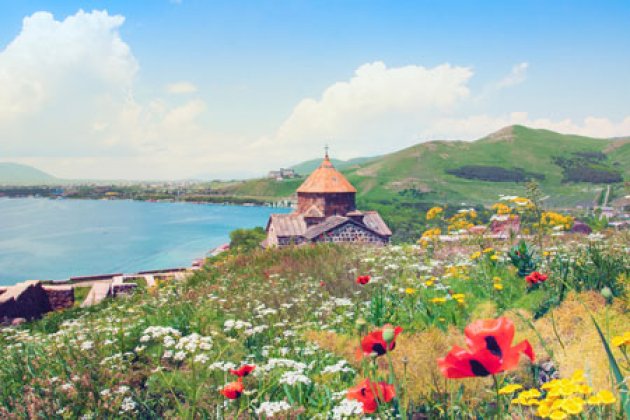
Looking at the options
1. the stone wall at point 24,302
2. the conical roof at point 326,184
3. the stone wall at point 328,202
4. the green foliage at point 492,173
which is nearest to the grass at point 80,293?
the stone wall at point 24,302

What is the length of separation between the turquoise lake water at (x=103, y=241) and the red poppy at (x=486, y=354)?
287ft

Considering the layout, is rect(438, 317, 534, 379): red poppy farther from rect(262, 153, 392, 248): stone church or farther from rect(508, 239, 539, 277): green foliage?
rect(262, 153, 392, 248): stone church

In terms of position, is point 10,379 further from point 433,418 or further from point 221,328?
point 433,418

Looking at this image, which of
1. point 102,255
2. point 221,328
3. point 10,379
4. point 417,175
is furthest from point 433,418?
point 417,175

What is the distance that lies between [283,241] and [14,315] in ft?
68.0

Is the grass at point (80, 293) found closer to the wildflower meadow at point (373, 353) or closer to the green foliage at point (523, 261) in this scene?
the wildflower meadow at point (373, 353)

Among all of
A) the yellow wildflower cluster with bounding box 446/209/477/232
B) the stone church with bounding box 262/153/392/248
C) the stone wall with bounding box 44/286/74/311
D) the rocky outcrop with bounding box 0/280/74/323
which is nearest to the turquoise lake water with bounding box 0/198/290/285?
the stone church with bounding box 262/153/392/248

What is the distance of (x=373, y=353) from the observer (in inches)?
109

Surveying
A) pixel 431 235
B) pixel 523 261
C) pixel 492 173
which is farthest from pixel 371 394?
pixel 492 173

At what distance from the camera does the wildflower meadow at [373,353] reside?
276 cm

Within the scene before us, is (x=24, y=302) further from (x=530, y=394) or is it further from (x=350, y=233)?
(x=530, y=394)

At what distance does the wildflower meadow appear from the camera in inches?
108

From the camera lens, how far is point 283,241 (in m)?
38.1

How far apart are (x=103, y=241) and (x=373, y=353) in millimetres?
135737
